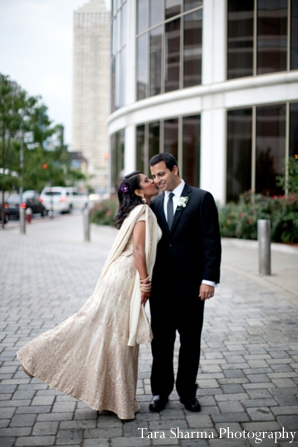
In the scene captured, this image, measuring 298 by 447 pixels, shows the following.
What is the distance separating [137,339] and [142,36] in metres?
19.6

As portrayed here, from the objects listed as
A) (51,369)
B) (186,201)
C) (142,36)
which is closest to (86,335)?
(51,369)

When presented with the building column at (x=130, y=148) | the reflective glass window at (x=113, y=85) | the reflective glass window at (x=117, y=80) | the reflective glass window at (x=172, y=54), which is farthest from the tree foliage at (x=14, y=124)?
the reflective glass window at (x=172, y=54)

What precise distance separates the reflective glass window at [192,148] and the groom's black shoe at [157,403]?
1487 centimetres

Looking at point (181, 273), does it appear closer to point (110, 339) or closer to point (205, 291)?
point (205, 291)

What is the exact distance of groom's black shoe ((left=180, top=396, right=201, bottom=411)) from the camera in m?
3.66

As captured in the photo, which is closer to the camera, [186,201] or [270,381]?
[186,201]

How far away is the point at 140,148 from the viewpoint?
70.1 ft

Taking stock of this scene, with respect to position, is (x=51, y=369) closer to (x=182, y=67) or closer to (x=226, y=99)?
(x=226, y=99)

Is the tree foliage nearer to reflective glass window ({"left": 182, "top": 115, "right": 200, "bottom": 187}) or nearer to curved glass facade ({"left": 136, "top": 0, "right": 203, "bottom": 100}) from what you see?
curved glass facade ({"left": 136, "top": 0, "right": 203, "bottom": 100})

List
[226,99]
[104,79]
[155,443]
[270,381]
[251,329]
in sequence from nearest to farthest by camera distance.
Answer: [155,443]
[270,381]
[251,329]
[226,99]
[104,79]

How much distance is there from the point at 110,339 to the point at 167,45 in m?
Result: 17.8

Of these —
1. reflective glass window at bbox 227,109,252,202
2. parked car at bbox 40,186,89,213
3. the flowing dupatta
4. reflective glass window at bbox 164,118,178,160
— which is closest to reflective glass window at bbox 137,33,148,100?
reflective glass window at bbox 164,118,178,160

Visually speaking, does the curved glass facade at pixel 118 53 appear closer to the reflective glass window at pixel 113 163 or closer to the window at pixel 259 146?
the reflective glass window at pixel 113 163

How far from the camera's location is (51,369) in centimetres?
345
